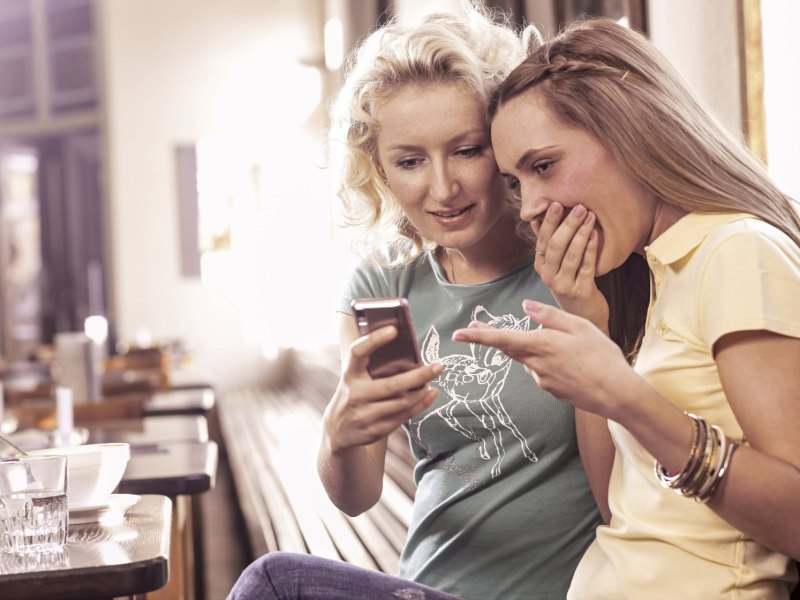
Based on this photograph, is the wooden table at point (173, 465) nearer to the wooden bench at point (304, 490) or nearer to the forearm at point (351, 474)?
the wooden bench at point (304, 490)

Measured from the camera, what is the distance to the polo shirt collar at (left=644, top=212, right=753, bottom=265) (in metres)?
1.40

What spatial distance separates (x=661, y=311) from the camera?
4.71 feet

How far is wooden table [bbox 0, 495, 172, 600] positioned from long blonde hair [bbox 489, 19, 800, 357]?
92 centimetres

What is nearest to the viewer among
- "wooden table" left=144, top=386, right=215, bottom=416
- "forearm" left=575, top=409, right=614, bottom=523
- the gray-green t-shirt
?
"forearm" left=575, top=409, right=614, bottom=523

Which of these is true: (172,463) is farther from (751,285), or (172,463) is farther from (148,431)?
(751,285)

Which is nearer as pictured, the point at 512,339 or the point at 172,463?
the point at 512,339

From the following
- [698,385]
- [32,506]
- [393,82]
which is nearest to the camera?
[698,385]

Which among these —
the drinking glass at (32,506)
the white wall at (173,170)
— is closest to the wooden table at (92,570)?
the drinking glass at (32,506)

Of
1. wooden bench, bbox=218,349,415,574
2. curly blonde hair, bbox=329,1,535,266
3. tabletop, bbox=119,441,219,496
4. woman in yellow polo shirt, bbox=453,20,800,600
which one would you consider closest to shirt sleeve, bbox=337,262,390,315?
curly blonde hair, bbox=329,1,535,266

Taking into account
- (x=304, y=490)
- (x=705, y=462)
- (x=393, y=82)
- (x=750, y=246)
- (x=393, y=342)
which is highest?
(x=393, y=82)

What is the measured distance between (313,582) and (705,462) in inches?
24.4

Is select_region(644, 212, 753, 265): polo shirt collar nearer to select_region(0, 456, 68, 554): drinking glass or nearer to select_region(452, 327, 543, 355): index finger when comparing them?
select_region(452, 327, 543, 355): index finger

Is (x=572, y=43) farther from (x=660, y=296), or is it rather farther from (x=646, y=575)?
(x=646, y=575)

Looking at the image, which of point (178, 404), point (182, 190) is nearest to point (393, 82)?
point (178, 404)
